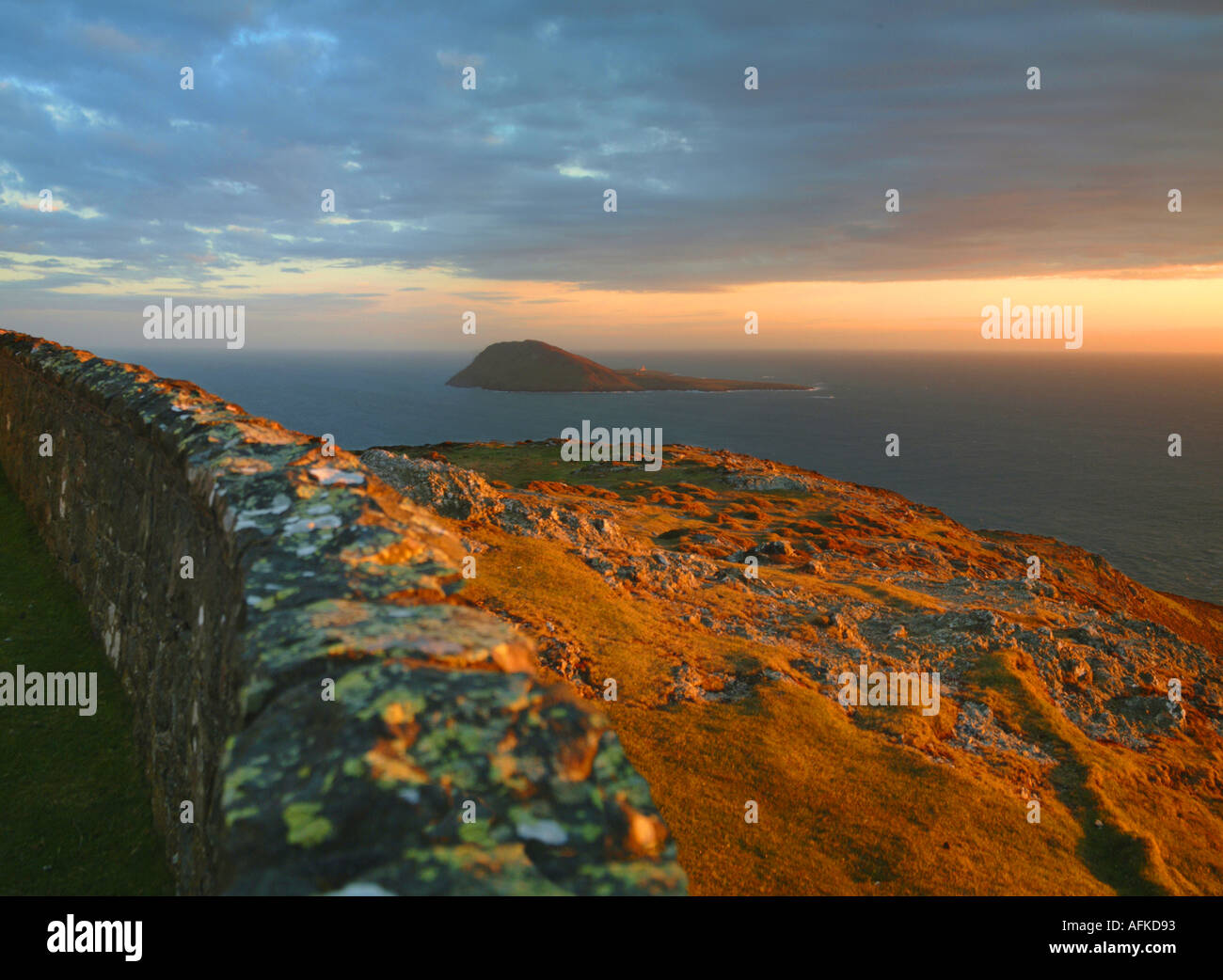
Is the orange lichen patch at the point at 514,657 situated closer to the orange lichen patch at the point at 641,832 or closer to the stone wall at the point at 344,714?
the stone wall at the point at 344,714

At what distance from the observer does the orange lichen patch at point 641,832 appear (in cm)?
313

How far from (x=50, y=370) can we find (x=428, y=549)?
492 inches

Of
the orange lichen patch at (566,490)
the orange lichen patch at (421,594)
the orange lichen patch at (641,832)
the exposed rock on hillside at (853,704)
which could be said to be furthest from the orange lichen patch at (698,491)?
the orange lichen patch at (641,832)

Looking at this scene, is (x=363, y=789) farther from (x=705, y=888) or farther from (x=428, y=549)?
(x=705, y=888)

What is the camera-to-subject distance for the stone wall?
9.61 ft

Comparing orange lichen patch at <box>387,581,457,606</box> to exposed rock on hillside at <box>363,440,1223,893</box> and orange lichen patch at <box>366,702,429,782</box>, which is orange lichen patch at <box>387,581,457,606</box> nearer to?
orange lichen patch at <box>366,702,429,782</box>

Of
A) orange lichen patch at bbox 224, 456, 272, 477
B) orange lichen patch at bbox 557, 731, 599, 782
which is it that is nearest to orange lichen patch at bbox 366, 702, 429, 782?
orange lichen patch at bbox 557, 731, 599, 782

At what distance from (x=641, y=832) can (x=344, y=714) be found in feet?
4.80

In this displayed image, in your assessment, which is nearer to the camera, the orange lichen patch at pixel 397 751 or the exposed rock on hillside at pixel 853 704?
the orange lichen patch at pixel 397 751

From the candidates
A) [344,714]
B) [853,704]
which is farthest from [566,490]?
[344,714]

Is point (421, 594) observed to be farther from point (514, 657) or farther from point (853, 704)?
point (853, 704)

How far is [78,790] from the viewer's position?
7.65m

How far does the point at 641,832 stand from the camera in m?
3.17
